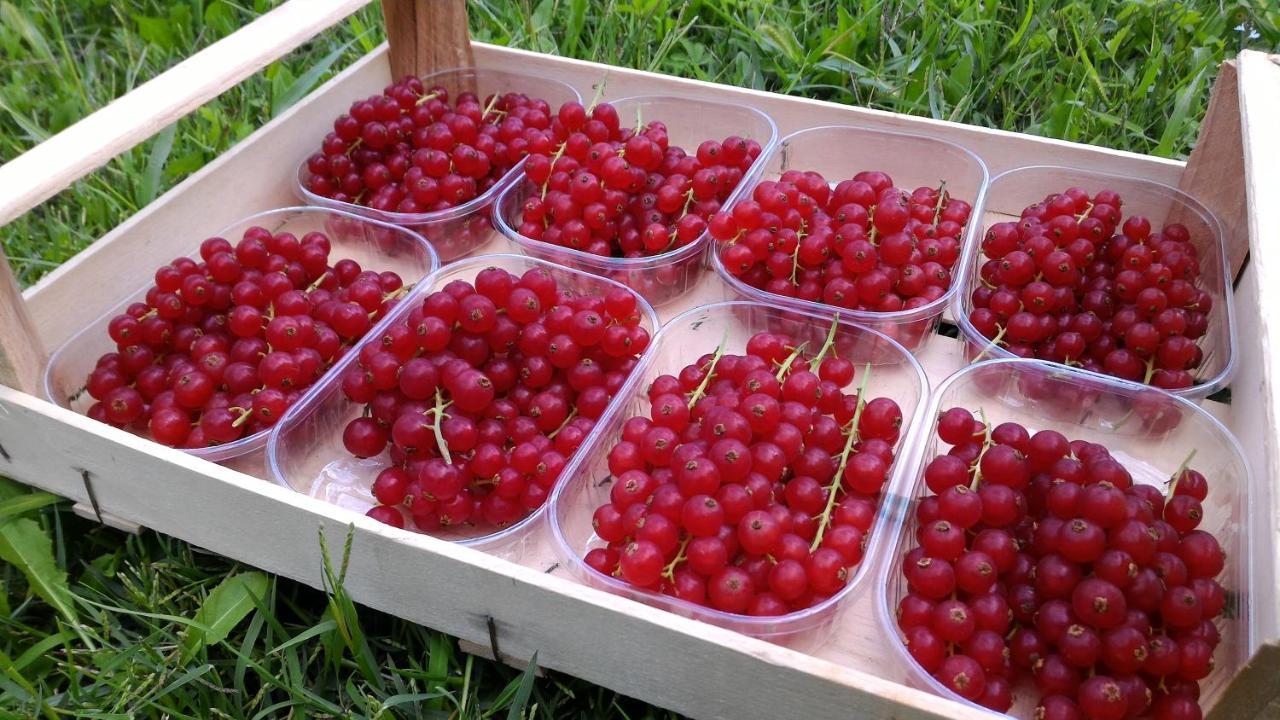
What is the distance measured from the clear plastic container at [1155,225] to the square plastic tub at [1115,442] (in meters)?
0.06

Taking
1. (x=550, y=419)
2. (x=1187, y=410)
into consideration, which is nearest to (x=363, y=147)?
(x=550, y=419)

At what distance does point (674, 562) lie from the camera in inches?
44.5

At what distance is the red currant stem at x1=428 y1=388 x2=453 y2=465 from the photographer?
4.13 ft

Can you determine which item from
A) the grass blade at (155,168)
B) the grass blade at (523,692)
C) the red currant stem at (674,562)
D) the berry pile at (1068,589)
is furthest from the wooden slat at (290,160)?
the red currant stem at (674,562)

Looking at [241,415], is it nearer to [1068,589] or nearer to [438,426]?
[438,426]

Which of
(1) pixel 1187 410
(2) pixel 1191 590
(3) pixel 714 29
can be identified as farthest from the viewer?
(3) pixel 714 29

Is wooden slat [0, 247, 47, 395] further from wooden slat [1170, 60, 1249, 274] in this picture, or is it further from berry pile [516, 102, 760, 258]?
wooden slat [1170, 60, 1249, 274]

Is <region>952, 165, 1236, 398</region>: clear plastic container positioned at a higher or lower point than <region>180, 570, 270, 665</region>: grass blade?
higher

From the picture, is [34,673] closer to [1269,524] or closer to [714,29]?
[1269,524]

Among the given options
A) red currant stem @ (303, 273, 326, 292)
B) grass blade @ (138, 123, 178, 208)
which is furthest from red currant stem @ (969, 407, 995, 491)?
grass blade @ (138, 123, 178, 208)

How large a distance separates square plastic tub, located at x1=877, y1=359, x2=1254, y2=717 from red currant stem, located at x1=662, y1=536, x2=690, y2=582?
237mm

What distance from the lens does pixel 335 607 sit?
120cm

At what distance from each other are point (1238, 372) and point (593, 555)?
943 mm

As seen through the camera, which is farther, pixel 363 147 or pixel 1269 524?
pixel 363 147
